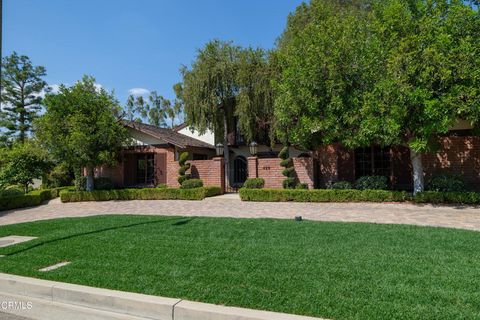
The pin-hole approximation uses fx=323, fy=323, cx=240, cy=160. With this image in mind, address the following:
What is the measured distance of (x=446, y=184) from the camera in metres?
12.4

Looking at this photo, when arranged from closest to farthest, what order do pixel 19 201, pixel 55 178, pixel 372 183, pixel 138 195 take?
pixel 372 183 → pixel 19 201 → pixel 138 195 → pixel 55 178

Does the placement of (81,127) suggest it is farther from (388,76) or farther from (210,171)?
(388,76)

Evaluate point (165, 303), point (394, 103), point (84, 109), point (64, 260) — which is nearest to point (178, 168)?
point (84, 109)

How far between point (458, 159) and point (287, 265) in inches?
505

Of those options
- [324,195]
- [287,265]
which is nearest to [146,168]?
[324,195]

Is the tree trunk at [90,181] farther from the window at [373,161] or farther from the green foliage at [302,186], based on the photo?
the window at [373,161]

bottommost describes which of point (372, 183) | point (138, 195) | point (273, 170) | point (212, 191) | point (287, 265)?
point (287, 265)

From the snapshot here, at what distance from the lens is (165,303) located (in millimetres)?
3457

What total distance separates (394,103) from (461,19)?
3.42 m

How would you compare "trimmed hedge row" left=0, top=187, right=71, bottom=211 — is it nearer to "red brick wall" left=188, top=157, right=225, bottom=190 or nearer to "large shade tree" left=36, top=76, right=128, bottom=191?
"large shade tree" left=36, top=76, right=128, bottom=191

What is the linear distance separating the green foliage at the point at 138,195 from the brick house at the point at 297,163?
2554 millimetres

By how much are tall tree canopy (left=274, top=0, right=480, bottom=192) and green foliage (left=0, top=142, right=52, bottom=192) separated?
51.9 ft

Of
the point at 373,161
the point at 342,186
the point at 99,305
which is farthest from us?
the point at 373,161

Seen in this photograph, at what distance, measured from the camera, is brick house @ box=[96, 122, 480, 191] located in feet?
46.0
